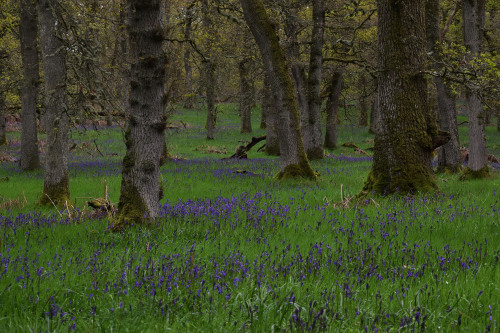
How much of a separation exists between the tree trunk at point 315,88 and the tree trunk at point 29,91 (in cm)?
1060

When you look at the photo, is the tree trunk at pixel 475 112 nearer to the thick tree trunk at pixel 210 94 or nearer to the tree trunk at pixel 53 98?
the tree trunk at pixel 53 98

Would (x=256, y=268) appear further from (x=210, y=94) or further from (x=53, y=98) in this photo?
(x=210, y=94)

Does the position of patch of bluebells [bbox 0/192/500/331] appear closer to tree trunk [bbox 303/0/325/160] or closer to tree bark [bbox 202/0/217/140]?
tree trunk [bbox 303/0/325/160]

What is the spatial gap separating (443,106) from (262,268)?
41.9ft

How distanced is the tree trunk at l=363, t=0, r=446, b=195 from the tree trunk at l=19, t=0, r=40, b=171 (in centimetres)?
1207

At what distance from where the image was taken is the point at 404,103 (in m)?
8.34

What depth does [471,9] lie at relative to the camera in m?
12.0

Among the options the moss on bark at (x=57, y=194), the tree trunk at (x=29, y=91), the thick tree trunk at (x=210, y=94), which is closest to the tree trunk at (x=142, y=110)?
the moss on bark at (x=57, y=194)

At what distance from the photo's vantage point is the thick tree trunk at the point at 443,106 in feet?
44.8

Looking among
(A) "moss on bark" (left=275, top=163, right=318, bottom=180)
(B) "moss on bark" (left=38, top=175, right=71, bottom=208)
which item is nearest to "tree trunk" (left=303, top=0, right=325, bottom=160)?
(A) "moss on bark" (left=275, top=163, right=318, bottom=180)

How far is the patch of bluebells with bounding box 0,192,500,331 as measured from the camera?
3118 millimetres

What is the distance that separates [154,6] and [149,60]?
77cm

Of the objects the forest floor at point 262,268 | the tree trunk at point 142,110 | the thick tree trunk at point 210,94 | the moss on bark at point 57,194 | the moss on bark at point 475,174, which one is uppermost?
the thick tree trunk at point 210,94

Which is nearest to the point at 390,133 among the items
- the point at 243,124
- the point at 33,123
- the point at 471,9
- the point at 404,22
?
the point at 404,22
